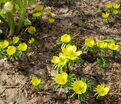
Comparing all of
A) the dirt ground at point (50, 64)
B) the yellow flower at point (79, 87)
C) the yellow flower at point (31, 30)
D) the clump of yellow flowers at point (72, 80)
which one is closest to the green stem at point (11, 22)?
the yellow flower at point (31, 30)

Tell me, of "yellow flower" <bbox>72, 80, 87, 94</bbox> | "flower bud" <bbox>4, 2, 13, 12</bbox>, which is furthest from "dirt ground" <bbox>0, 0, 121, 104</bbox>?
"flower bud" <bbox>4, 2, 13, 12</bbox>

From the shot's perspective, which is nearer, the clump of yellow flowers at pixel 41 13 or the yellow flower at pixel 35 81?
the yellow flower at pixel 35 81

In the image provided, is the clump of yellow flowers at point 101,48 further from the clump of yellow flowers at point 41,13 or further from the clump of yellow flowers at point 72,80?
the clump of yellow flowers at point 41,13

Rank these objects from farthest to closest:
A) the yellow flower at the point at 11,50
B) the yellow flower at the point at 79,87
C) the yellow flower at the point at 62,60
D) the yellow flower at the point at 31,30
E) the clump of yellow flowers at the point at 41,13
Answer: the clump of yellow flowers at the point at 41,13
the yellow flower at the point at 31,30
the yellow flower at the point at 11,50
the yellow flower at the point at 62,60
the yellow flower at the point at 79,87

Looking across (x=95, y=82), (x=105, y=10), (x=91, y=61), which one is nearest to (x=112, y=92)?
(x=95, y=82)

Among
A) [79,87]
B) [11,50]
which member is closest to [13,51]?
[11,50]
